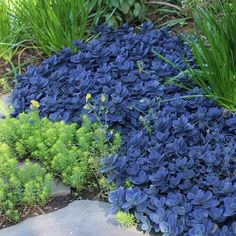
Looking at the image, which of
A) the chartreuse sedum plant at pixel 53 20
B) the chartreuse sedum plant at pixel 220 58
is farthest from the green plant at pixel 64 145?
the chartreuse sedum plant at pixel 53 20

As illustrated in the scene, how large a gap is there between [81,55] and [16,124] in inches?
35.2

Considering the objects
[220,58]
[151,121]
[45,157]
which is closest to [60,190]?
[45,157]

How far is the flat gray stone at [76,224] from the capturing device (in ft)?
7.84

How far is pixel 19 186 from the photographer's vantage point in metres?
2.62

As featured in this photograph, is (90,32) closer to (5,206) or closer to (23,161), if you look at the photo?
(23,161)

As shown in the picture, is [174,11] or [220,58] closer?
[220,58]

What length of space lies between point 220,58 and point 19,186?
134 cm

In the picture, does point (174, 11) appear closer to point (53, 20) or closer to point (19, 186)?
point (53, 20)

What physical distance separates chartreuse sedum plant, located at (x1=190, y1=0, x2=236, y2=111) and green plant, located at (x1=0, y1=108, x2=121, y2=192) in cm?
67

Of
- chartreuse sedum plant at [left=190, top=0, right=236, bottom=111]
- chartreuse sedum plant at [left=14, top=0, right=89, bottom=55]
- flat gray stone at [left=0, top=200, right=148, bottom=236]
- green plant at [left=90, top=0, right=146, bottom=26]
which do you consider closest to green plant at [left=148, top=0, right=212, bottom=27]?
green plant at [left=90, top=0, right=146, bottom=26]

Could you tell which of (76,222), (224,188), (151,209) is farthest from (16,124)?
(224,188)

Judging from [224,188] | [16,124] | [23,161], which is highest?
[16,124]

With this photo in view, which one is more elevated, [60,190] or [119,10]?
[119,10]

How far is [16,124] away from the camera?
2973 millimetres
